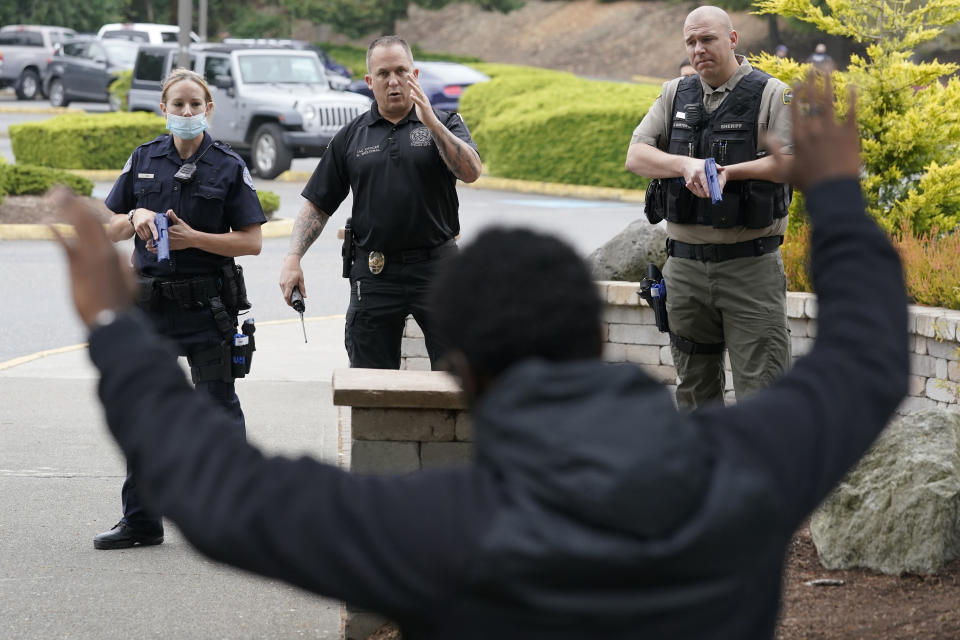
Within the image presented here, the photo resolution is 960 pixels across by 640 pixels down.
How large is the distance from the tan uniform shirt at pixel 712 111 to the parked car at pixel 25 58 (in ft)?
125

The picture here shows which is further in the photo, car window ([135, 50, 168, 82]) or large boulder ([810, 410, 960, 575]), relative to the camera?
car window ([135, 50, 168, 82])

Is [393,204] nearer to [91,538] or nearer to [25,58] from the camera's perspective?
[91,538]

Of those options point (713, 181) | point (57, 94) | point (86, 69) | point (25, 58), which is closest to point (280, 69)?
point (86, 69)

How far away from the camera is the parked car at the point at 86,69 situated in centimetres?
3719

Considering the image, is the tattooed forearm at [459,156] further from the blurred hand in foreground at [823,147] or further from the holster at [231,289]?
the blurred hand in foreground at [823,147]

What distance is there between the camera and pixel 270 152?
73.4 ft

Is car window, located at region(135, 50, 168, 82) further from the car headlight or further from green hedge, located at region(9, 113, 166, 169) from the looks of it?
the car headlight

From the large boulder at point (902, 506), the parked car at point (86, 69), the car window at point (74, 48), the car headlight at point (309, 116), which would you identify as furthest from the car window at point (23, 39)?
the large boulder at point (902, 506)

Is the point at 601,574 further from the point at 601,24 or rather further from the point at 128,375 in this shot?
the point at 601,24

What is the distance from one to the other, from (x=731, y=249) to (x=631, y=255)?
2667 mm

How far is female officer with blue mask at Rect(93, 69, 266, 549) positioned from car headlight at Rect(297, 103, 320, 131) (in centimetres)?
1658

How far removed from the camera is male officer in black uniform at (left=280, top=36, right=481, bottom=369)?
5430mm

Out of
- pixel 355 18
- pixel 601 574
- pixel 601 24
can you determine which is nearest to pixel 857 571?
pixel 601 574

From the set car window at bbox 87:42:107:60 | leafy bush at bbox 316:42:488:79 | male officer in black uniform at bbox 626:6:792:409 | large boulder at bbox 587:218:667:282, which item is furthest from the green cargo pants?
leafy bush at bbox 316:42:488:79
